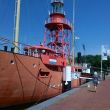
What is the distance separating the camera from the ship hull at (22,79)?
15.0m

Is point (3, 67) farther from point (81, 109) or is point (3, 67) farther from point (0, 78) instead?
point (81, 109)

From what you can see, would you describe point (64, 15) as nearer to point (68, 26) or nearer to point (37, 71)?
point (68, 26)

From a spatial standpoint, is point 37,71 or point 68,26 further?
point 68,26

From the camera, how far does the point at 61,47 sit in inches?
1105

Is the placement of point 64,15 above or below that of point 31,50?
above

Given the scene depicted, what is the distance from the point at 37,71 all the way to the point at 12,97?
110 inches

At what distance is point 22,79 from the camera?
52.9ft

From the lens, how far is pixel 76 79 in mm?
27891

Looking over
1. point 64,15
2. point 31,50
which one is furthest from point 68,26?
point 31,50

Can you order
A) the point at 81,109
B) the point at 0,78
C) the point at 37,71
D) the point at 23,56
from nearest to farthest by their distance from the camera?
the point at 81,109
the point at 0,78
the point at 23,56
the point at 37,71

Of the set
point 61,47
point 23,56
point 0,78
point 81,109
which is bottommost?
point 81,109

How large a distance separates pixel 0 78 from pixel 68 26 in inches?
603

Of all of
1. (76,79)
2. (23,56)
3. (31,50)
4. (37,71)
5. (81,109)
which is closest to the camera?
(81,109)

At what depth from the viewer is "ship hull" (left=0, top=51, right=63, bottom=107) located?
15.0 metres
